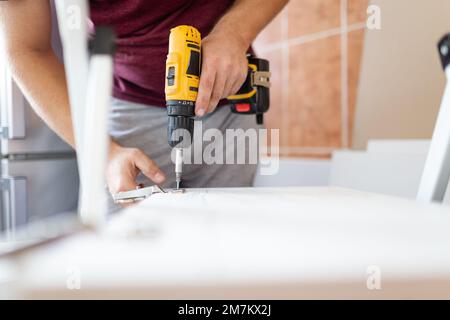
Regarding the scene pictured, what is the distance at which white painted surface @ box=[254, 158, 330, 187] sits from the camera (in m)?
1.65

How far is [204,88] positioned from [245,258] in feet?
1.36

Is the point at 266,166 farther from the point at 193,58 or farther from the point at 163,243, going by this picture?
the point at 163,243

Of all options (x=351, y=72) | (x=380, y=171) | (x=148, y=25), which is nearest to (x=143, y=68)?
(x=148, y=25)

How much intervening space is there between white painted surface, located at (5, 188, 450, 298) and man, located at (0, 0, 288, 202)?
32 cm

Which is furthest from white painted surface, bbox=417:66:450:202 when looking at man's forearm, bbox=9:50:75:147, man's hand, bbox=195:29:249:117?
man's forearm, bbox=9:50:75:147

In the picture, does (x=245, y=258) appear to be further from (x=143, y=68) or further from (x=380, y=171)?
(x=380, y=171)

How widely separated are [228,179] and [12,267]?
0.77 meters

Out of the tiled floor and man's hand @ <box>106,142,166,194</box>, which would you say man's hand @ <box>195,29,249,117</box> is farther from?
the tiled floor

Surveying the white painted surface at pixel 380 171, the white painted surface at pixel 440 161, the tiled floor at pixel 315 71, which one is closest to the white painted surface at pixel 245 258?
the white painted surface at pixel 440 161

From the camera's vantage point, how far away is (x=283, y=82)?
2008 mm

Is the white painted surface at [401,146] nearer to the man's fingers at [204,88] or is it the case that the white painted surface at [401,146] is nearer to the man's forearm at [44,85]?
the man's fingers at [204,88]

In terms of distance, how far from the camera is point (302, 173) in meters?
1.72

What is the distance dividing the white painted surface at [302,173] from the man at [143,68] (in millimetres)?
742
